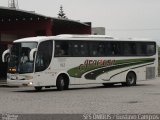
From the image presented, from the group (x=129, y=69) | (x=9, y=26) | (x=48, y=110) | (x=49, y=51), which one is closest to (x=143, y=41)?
(x=129, y=69)

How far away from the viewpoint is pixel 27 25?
4516cm

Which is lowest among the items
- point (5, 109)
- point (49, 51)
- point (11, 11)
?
point (5, 109)

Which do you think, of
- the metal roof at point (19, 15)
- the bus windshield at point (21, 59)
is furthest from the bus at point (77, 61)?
the metal roof at point (19, 15)

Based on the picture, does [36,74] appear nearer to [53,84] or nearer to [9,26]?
[53,84]

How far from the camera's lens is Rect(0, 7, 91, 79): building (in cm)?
4175

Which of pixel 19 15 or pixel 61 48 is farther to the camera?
pixel 19 15

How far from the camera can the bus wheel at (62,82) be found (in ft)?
95.2

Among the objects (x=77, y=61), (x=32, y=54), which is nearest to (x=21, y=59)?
(x=32, y=54)

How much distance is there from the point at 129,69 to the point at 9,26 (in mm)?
15792

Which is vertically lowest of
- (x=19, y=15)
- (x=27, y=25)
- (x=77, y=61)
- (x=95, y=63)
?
(x=95, y=63)

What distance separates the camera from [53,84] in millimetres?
28656

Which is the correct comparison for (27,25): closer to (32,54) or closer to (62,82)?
(62,82)

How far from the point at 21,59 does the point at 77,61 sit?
3.40 m

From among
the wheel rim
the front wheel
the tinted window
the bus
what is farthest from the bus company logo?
the tinted window
